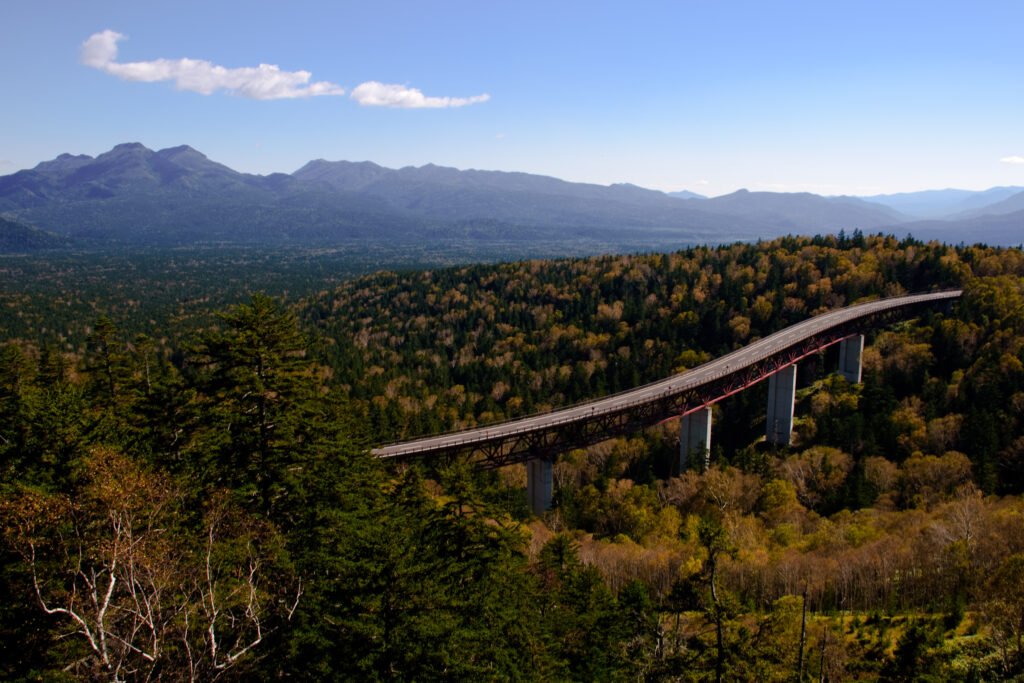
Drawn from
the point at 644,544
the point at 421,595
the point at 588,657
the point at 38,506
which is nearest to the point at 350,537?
the point at 421,595

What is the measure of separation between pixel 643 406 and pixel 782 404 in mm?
26259

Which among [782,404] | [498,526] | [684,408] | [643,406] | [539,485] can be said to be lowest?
[539,485]

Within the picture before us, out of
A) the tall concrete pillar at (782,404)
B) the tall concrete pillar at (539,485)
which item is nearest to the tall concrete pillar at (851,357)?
the tall concrete pillar at (782,404)

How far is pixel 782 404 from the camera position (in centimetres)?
8444

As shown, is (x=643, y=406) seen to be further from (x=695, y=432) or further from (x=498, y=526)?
(x=498, y=526)

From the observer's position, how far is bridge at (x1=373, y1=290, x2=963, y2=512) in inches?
2351

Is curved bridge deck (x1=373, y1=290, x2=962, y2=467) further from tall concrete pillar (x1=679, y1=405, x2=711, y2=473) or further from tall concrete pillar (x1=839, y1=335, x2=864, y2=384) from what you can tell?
tall concrete pillar (x1=839, y1=335, x2=864, y2=384)

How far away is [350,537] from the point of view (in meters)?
21.4

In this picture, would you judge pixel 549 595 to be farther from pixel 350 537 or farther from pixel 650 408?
pixel 650 408

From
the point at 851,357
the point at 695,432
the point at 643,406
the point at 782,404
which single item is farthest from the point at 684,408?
the point at 851,357

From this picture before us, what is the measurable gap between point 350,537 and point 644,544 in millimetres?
36880

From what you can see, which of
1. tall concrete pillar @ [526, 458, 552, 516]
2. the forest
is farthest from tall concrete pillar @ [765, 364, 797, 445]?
tall concrete pillar @ [526, 458, 552, 516]

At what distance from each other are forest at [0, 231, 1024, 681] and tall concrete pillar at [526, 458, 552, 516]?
1.93 m

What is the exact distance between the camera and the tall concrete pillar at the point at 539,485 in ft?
206
